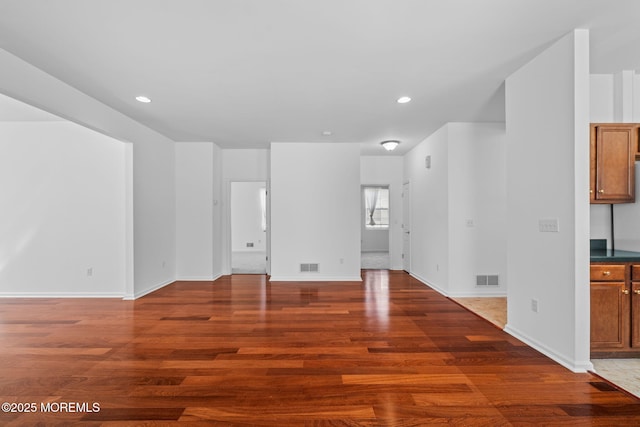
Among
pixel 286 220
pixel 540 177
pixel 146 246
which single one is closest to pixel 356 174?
pixel 286 220

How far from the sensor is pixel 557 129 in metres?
2.56

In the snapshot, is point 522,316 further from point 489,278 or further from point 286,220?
point 286,220

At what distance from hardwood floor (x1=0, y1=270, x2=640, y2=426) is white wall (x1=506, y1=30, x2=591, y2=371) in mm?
297

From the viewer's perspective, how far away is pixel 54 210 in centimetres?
471

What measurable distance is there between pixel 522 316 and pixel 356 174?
3872 mm

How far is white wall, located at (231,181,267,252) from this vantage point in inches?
425

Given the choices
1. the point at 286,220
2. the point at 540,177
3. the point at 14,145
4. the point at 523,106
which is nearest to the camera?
the point at 540,177

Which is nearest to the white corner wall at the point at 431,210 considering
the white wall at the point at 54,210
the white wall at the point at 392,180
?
the white wall at the point at 392,180

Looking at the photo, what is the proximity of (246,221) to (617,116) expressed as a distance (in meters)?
9.82

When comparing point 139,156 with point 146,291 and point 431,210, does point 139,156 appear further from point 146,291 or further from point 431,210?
point 431,210

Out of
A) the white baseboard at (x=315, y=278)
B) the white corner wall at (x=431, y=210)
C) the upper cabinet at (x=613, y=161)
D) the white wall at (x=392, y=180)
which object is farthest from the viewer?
the white wall at (x=392, y=180)

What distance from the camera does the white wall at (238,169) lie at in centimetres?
671

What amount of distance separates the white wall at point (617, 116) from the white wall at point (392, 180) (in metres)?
4.20

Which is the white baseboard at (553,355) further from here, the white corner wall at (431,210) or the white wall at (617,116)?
the white corner wall at (431,210)
